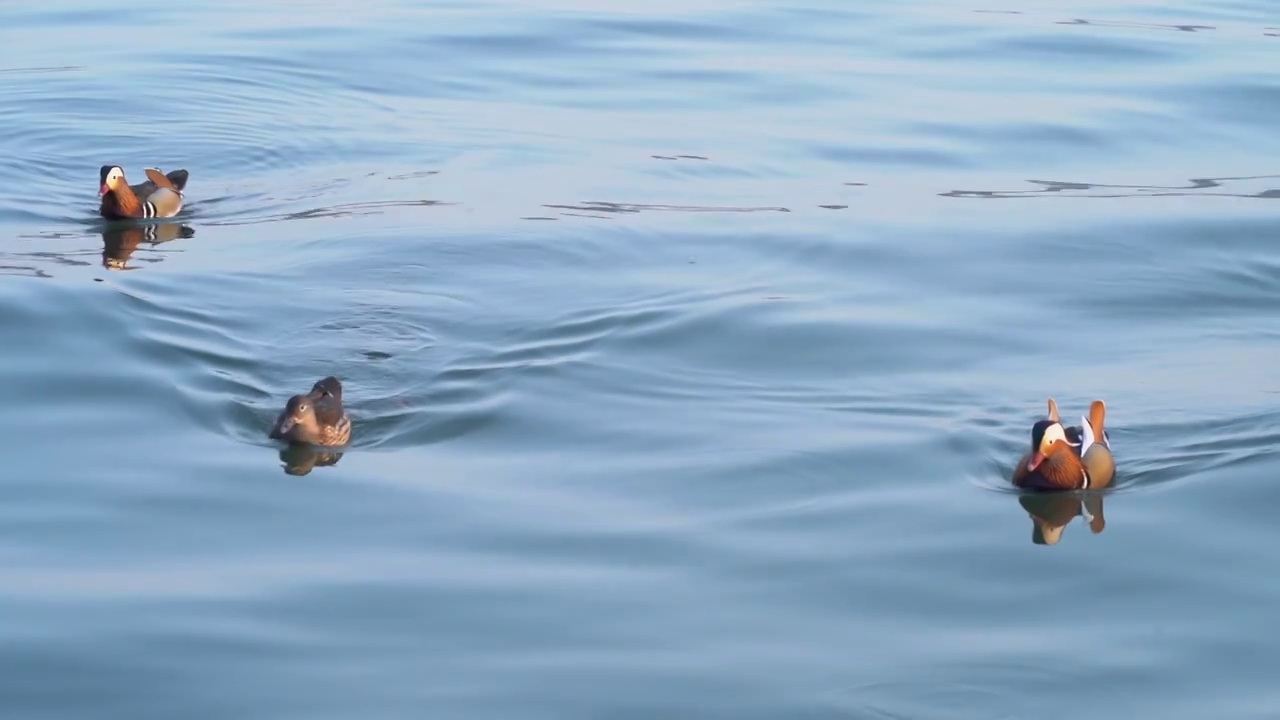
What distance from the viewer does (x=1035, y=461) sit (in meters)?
11.0

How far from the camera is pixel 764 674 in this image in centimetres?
823

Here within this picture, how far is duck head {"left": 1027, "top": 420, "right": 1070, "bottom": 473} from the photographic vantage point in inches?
425

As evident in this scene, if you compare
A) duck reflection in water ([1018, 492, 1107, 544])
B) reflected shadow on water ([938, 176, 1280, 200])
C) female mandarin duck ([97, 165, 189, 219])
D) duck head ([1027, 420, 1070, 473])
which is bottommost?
duck reflection in water ([1018, 492, 1107, 544])

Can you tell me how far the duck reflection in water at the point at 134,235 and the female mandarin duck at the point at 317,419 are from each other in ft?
18.2

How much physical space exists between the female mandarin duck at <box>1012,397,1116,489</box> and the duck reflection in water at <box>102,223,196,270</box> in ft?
29.1

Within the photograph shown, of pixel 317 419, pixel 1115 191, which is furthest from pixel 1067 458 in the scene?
pixel 1115 191

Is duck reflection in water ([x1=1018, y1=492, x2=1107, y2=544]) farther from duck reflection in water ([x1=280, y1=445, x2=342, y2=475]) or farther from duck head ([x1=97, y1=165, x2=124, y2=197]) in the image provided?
duck head ([x1=97, y1=165, x2=124, y2=197])

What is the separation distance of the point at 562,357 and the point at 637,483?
8.95 ft

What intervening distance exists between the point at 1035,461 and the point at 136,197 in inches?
379

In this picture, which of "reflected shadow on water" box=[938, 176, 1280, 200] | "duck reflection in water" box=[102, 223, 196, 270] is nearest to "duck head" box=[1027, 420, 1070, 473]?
"reflected shadow on water" box=[938, 176, 1280, 200]

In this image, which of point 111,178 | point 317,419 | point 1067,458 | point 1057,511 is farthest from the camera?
point 111,178

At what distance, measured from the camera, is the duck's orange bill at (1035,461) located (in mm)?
10930

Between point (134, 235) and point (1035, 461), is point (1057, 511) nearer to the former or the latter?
point (1035, 461)

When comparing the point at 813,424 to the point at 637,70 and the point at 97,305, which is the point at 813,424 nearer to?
the point at 97,305
